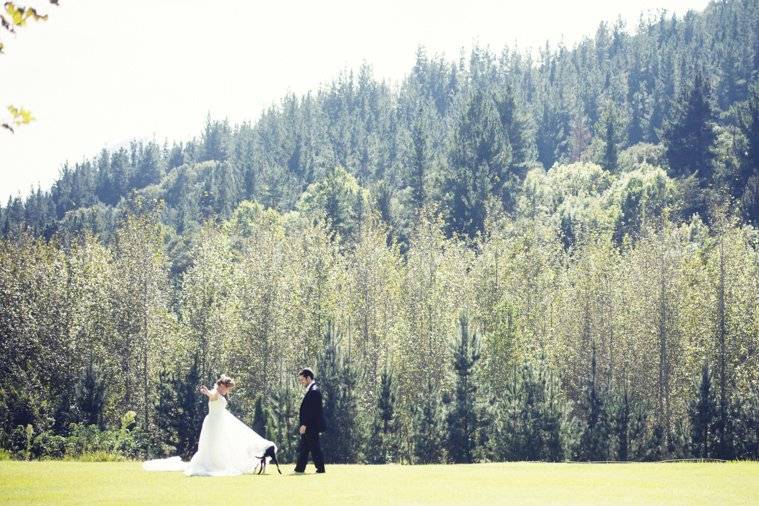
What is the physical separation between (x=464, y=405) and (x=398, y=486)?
28919 millimetres

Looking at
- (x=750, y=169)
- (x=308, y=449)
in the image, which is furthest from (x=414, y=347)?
(x=750, y=169)

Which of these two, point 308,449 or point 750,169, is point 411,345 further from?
point 750,169

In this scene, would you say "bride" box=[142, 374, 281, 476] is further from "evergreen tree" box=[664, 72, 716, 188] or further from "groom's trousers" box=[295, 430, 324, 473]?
"evergreen tree" box=[664, 72, 716, 188]

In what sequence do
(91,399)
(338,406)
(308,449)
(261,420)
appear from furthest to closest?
(261,420)
(91,399)
(338,406)
(308,449)

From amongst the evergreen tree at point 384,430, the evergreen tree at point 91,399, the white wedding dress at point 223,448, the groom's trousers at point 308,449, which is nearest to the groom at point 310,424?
the groom's trousers at point 308,449

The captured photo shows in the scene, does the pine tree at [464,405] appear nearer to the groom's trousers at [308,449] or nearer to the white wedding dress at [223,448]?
the groom's trousers at [308,449]

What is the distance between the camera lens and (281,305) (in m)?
62.3

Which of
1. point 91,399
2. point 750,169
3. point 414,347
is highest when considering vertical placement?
point 750,169

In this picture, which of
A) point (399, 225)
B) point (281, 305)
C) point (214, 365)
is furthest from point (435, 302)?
point (399, 225)

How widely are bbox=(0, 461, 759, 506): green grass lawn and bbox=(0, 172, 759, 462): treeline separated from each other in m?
24.3

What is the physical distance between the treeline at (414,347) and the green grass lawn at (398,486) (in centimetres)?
2428

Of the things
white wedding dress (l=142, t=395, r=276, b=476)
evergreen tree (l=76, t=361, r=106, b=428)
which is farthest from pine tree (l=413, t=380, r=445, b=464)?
white wedding dress (l=142, t=395, r=276, b=476)

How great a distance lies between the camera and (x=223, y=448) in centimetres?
1977

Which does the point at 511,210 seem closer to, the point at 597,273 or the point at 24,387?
→ the point at 597,273
